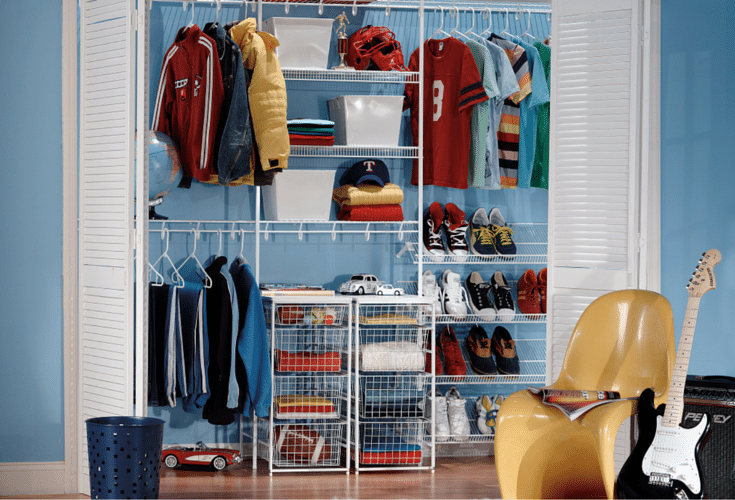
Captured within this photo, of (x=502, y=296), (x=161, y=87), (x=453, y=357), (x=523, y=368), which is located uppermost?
(x=161, y=87)

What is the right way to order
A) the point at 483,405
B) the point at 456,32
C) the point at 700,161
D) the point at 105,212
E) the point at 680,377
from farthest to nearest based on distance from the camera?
the point at 456,32, the point at 483,405, the point at 700,161, the point at 105,212, the point at 680,377

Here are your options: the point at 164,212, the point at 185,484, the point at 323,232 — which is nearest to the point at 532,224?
the point at 323,232

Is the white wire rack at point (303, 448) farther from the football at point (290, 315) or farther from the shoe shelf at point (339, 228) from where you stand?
the shoe shelf at point (339, 228)

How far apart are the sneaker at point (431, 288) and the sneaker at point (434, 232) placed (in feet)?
0.39

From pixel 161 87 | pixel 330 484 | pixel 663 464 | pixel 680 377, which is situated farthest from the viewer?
pixel 161 87

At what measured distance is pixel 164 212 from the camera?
4898mm

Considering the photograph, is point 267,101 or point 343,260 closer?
point 267,101

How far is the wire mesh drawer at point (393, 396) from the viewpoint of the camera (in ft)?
15.2

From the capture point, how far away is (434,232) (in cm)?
500

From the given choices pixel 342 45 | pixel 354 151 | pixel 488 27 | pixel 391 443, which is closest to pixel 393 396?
pixel 391 443

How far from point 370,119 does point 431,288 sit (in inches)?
43.6

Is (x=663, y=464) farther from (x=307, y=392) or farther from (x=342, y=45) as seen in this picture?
(x=342, y=45)

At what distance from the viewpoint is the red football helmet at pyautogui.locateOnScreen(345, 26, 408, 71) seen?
4840mm

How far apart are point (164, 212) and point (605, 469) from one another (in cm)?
313
